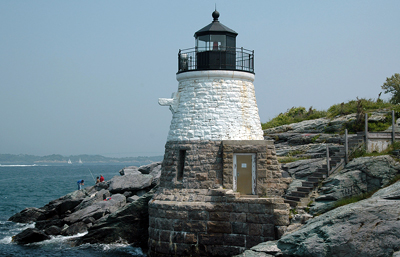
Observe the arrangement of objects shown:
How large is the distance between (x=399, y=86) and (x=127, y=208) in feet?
59.0

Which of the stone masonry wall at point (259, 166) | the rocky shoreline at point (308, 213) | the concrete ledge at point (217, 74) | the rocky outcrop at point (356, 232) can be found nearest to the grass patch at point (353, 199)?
the rocky shoreline at point (308, 213)

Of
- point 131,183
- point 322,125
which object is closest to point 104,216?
point 131,183

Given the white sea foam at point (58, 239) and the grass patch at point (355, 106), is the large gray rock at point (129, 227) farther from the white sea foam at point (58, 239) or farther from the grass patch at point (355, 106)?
the grass patch at point (355, 106)

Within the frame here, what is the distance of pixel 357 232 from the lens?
1016 centimetres

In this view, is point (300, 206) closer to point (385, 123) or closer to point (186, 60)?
point (186, 60)

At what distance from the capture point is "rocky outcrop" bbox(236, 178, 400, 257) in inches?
386

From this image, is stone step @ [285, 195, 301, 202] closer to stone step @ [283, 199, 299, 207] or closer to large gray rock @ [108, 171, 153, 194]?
stone step @ [283, 199, 299, 207]

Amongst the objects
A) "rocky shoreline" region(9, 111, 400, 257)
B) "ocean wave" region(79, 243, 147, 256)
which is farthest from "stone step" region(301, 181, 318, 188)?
"ocean wave" region(79, 243, 147, 256)

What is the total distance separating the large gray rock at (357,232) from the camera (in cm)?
980

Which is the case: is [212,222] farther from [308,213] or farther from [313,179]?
[313,179]

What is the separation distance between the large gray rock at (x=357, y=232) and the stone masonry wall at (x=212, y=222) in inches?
85.7

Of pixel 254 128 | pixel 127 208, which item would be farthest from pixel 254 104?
pixel 127 208

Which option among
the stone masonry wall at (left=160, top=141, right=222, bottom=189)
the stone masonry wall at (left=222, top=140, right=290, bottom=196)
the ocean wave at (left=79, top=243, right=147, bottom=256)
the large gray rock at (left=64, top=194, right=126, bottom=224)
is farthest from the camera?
the large gray rock at (left=64, top=194, right=126, bottom=224)

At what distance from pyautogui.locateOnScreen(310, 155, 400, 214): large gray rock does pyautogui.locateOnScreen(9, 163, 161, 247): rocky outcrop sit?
729cm
